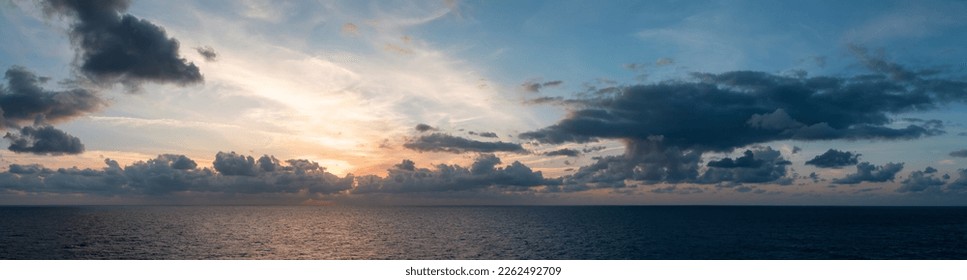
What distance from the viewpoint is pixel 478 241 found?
101312mm

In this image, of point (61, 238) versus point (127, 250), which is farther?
point (61, 238)

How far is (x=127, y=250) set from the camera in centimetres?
8219
